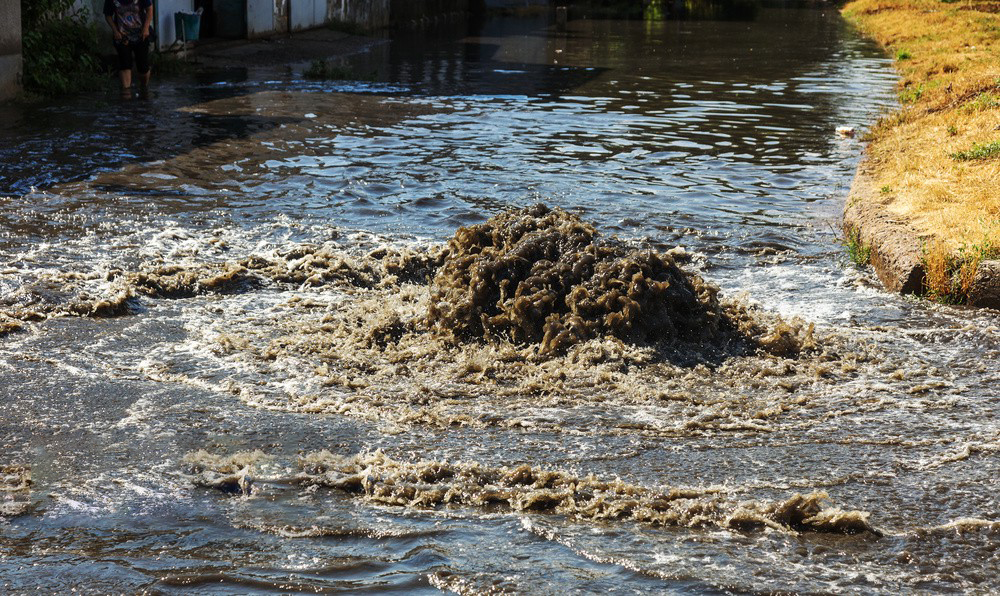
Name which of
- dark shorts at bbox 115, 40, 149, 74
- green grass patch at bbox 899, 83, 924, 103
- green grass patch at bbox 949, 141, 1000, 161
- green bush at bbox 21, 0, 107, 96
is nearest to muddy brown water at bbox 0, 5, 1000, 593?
green grass patch at bbox 949, 141, 1000, 161

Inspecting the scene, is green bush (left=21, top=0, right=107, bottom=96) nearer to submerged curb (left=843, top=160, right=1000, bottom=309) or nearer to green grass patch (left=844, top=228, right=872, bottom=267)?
submerged curb (left=843, top=160, right=1000, bottom=309)

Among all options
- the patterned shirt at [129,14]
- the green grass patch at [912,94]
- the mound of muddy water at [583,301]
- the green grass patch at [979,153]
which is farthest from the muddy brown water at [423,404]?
the green grass patch at [912,94]

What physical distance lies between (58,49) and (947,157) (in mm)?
13271

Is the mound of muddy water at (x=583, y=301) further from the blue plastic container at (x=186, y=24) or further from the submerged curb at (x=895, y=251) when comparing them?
the blue plastic container at (x=186, y=24)

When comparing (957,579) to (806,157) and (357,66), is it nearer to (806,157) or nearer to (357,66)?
(806,157)

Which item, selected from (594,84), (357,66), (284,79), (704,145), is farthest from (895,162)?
(357,66)

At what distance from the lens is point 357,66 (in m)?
23.1

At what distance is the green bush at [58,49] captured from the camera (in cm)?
1562

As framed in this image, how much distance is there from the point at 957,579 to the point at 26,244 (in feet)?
25.4

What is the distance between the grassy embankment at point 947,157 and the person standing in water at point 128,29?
37.0 ft

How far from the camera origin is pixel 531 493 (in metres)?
4.72

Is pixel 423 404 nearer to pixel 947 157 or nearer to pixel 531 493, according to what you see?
pixel 531 493

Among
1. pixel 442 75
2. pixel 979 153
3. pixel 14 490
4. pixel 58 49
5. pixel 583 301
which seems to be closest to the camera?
pixel 14 490

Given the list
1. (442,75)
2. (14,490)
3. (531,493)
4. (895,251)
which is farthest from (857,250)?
(442,75)
